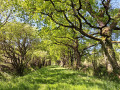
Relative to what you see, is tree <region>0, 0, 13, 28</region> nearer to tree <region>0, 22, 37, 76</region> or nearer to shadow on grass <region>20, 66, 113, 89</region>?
tree <region>0, 22, 37, 76</region>

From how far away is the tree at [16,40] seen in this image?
12.6 meters

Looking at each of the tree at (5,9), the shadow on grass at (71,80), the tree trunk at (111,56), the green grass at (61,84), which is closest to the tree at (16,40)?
the tree at (5,9)

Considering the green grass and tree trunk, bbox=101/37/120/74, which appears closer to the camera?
the green grass

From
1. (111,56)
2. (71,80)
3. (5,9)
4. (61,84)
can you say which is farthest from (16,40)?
(111,56)

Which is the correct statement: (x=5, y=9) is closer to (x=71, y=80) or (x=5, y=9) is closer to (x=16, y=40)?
(x=16, y=40)

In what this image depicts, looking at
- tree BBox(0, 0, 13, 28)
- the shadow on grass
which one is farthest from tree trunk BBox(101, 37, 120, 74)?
tree BBox(0, 0, 13, 28)

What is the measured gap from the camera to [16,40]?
45.4 ft

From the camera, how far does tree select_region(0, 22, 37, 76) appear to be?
12.6 m

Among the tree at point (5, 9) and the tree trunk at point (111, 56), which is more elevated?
the tree at point (5, 9)

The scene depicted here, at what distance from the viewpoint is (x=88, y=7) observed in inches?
304

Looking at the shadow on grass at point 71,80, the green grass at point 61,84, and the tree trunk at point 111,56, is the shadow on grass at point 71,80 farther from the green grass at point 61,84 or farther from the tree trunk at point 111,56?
the tree trunk at point 111,56

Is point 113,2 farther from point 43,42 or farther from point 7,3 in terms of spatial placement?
point 43,42

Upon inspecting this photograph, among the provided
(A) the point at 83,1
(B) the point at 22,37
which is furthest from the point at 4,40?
(A) the point at 83,1

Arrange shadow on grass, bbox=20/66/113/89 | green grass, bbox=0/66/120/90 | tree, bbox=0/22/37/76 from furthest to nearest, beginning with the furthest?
tree, bbox=0/22/37/76
shadow on grass, bbox=20/66/113/89
green grass, bbox=0/66/120/90
